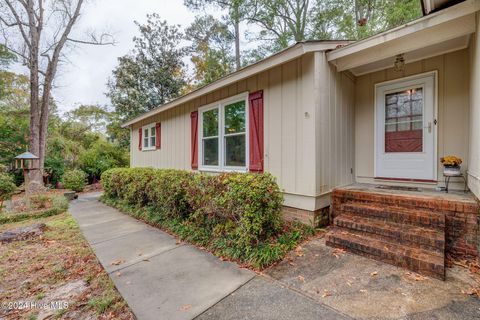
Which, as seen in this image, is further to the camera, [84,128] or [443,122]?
[84,128]

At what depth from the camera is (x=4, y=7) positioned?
10297 mm

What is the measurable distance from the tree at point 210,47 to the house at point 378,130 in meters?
9.82

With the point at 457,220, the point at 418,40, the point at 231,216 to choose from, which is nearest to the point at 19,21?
the point at 231,216

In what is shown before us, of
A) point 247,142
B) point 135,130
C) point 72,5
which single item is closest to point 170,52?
point 72,5

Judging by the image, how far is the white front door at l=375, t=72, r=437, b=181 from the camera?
3.79m

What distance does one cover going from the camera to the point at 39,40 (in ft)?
36.0

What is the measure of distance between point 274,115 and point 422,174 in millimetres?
2788

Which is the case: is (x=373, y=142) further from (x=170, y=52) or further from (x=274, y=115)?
(x=170, y=52)

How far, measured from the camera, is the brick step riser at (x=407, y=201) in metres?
2.68

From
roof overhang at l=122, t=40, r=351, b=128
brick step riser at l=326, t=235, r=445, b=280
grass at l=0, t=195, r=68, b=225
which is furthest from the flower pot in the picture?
grass at l=0, t=195, r=68, b=225

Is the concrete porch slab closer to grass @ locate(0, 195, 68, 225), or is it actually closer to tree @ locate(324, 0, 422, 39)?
grass @ locate(0, 195, 68, 225)

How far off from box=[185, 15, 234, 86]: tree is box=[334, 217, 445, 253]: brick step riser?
1253 centimetres

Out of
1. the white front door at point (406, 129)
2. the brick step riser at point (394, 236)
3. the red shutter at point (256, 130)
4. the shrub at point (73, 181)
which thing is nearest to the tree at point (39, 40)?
the shrub at point (73, 181)

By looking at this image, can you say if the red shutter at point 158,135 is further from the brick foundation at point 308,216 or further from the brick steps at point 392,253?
the brick steps at point 392,253
